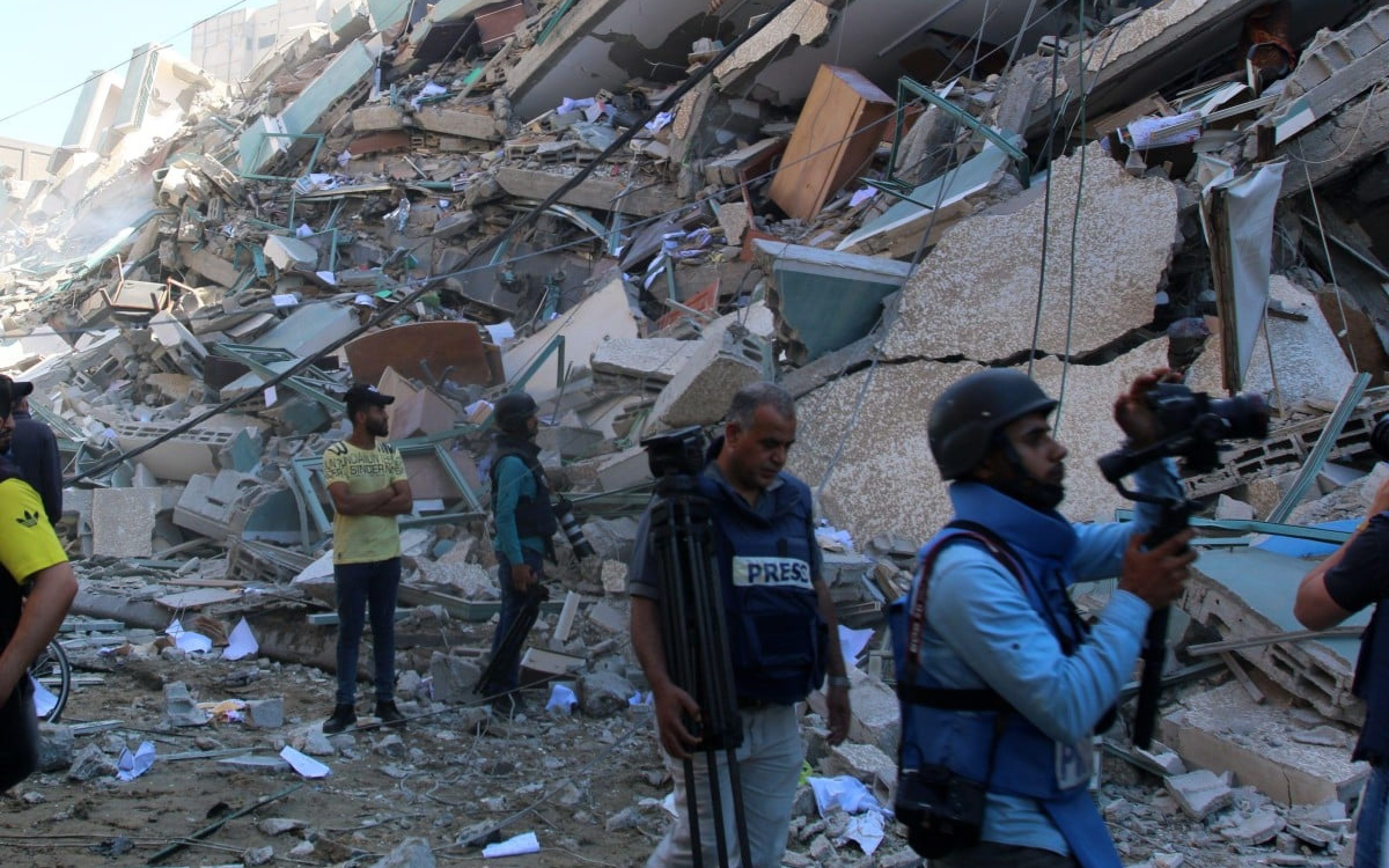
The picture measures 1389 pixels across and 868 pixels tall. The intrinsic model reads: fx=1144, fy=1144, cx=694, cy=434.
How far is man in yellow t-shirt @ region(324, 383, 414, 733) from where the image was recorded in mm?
4863

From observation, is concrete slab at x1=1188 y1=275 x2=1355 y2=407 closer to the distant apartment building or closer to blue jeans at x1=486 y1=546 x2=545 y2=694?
blue jeans at x1=486 y1=546 x2=545 y2=694

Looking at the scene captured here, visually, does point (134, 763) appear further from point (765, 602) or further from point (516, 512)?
point (765, 602)

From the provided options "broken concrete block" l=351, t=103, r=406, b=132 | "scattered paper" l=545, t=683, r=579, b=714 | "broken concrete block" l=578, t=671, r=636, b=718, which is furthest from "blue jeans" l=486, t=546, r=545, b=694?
"broken concrete block" l=351, t=103, r=406, b=132

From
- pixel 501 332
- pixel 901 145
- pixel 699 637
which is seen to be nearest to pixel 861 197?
pixel 901 145

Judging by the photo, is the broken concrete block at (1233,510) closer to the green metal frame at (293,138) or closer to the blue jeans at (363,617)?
the blue jeans at (363,617)

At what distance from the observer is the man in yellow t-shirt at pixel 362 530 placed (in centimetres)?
486

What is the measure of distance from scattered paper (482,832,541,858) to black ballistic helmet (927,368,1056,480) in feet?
8.73

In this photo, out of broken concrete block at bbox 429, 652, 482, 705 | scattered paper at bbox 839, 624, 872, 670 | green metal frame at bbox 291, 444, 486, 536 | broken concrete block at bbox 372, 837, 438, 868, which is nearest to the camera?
broken concrete block at bbox 372, 837, 438, 868

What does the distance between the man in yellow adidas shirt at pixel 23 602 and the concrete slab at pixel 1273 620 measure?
377cm

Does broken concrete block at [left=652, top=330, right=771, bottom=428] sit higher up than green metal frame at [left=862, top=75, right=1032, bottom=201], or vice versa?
green metal frame at [left=862, top=75, right=1032, bottom=201]

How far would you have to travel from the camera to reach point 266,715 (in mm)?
5227

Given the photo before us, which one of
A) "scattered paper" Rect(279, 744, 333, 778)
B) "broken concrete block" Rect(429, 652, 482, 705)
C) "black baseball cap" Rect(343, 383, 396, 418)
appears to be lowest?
"broken concrete block" Rect(429, 652, 482, 705)

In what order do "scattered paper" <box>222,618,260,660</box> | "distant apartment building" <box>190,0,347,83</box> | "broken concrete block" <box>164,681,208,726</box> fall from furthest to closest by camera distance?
1. "distant apartment building" <box>190,0,347,83</box>
2. "scattered paper" <box>222,618,260,660</box>
3. "broken concrete block" <box>164,681,208,726</box>

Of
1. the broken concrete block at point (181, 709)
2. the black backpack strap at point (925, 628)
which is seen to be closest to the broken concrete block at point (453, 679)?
the broken concrete block at point (181, 709)
